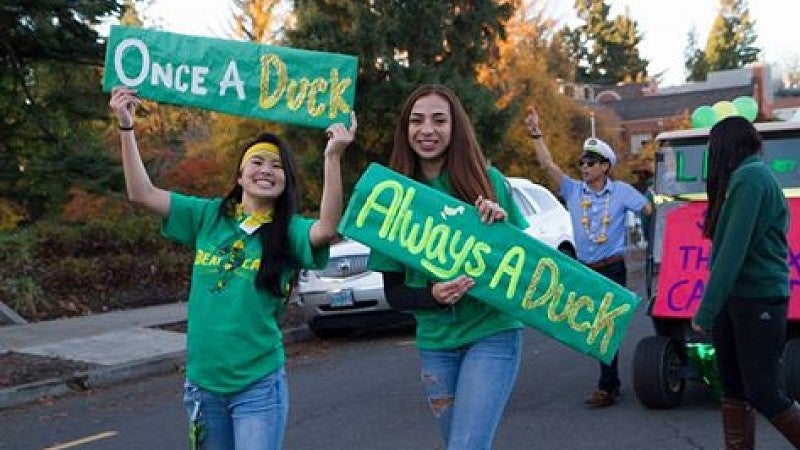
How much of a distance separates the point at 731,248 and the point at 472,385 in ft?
5.34

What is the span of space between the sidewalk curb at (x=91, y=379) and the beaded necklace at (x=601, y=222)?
198 inches

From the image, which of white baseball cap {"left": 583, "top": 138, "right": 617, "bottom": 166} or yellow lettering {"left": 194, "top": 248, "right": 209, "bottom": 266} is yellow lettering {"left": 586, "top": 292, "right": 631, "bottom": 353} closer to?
yellow lettering {"left": 194, "top": 248, "right": 209, "bottom": 266}

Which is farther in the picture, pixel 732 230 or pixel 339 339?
pixel 339 339

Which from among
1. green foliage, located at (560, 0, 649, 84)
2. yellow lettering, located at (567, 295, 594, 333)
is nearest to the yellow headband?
yellow lettering, located at (567, 295, 594, 333)

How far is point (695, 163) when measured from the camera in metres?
7.92

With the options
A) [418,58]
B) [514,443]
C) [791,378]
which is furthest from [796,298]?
[418,58]

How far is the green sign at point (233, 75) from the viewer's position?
13.9ft

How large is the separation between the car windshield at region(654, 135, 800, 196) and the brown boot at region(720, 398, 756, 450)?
2915mm

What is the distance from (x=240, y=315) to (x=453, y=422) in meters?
0.88

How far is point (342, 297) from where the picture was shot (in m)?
11.4

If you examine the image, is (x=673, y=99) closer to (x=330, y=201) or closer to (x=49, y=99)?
(x=49, y=99)

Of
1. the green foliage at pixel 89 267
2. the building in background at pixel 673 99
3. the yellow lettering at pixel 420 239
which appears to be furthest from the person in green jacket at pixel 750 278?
the building in background at pixel 673 99

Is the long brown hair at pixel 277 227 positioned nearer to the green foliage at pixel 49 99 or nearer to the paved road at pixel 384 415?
the paved road at pixel 384 415

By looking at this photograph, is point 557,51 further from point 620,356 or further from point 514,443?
point 514,443
